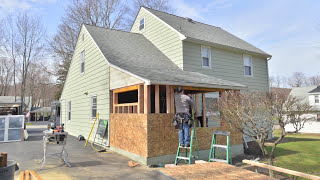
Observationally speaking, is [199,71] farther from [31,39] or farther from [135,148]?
[31,39]

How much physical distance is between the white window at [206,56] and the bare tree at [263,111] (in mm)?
5332

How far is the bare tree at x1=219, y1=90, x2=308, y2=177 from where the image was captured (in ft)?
18.0

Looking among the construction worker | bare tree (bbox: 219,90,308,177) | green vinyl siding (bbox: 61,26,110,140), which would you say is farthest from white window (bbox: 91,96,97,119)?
bare tree (bbox: 219,90,308,177)

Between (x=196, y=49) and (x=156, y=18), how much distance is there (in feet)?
10.9

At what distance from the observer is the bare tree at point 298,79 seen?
61.3 meters

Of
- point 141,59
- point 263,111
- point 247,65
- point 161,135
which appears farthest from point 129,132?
point 247,65

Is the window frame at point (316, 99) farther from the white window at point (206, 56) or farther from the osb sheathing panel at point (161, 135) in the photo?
the osb sheathing panel at point (161, 135)

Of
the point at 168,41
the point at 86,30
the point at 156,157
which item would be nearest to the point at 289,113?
the point at 156,157

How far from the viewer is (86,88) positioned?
473 inches

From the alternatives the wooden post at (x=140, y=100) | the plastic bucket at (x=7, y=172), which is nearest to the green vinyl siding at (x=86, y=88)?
the wooden post at (x=140, y=100)

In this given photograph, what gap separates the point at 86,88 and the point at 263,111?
9.27 metres

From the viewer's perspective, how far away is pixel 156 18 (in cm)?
1277

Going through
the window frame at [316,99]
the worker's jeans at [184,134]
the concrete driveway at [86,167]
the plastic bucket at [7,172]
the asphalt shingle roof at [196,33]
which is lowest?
the concrete driveway at [86,167]

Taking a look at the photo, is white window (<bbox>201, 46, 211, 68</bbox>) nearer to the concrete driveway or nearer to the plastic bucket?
the concrete driveway
